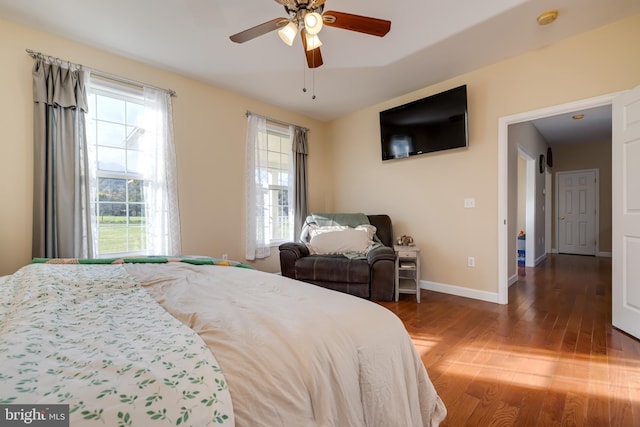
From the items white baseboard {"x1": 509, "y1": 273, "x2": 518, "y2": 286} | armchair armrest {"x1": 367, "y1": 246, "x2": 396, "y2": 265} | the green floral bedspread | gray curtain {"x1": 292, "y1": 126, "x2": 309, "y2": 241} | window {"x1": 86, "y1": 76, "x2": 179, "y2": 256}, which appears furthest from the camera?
gray curtain {"x1": 292, "y1": 126, "x2": 309, "y2": 241}

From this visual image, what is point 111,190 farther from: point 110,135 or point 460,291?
point 460,291

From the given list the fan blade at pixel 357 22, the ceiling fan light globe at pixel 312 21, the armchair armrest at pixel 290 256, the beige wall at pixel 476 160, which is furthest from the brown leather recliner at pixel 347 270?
the ceiling fan light globe at pixel 312 21

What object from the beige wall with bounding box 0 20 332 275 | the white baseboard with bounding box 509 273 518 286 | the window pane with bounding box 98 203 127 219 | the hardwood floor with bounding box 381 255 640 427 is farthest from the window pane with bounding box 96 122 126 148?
the white baseboard with bounding box 509 273 518 286

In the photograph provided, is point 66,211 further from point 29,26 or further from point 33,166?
point 29,26

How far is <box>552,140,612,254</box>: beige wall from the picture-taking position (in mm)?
5660

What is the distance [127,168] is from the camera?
278 cm

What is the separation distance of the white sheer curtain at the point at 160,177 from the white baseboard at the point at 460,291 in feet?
10.1

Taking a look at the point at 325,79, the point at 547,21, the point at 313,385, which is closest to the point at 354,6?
the point at 325,79

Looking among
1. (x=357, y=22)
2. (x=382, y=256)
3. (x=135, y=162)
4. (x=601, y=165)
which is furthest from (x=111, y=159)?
(x=601, y=165)

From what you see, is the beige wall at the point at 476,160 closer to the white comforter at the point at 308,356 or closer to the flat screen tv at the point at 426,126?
the flat screen tv at the point at 426,126

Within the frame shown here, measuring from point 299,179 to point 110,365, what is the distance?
370cm

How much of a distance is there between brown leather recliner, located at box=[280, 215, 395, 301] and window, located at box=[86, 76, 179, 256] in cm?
135

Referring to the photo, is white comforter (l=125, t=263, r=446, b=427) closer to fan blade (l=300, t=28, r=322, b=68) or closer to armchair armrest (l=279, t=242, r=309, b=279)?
fan blade (l=300, t=28, r=322, b=68)

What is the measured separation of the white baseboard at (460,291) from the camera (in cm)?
296
